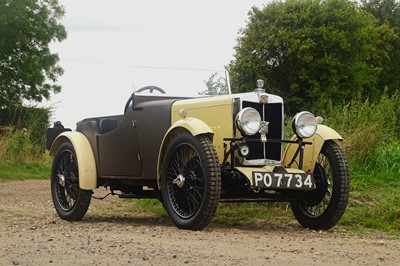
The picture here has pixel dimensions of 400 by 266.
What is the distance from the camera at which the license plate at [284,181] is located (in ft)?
27.2

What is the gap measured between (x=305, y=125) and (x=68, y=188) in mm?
3238

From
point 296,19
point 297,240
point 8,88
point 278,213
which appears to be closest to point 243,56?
point 296,19

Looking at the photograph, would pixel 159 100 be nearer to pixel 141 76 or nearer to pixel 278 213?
pixel 141 76

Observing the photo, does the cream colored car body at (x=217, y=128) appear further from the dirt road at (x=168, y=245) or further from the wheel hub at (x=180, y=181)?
the dirt road at (x=168, y=245)

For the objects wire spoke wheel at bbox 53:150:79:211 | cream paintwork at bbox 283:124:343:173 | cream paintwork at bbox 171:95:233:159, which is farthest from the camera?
wire spoke wheel at bbox 53:150:79:211

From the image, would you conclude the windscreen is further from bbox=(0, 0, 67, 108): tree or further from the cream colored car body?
bbox=(0, 0, 67, 108): tree

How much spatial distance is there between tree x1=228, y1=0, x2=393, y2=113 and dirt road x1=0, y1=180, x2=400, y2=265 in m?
37.9

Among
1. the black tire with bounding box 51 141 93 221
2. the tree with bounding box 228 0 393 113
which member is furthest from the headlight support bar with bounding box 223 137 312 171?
the tree with bounding box 228 0 393 113

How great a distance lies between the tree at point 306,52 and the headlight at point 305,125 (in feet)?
123

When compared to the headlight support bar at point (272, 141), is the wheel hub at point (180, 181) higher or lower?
lower

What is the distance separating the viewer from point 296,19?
164 ft

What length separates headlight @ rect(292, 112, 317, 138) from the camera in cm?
896

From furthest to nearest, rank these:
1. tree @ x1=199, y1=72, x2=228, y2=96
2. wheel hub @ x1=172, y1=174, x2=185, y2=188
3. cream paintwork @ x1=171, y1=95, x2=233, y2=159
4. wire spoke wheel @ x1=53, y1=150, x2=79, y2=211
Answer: tree @ x1=199, y1=72, x2=228, y2=96 < wire spoke wheel @ x1=53, y1=150, x2=79, y2=211 < cream paintwork @ x1=171, y1=95, x2=233, y2=159 < wheel hub @ x1=172, y1=174, x2=185, y2=188

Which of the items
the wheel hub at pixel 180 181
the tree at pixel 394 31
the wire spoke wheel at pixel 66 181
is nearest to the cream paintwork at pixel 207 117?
the wheel hub at pixel 180 181
